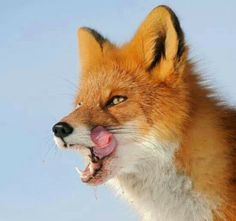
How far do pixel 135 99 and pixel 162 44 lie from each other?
2.36 ft

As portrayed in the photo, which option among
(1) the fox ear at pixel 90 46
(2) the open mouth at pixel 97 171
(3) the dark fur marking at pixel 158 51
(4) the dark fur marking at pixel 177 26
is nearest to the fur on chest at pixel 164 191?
(2) the open mouth at pixel 97 171

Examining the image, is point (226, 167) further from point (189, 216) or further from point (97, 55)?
point (97, 55)

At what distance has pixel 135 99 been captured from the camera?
20.4ft

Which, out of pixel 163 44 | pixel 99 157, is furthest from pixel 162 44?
pixel 99 157

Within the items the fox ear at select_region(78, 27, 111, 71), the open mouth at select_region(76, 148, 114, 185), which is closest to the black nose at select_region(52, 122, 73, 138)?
the open mouth at select_region(76, 148, 114, 185)

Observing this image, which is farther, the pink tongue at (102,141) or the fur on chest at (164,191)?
the fur on chest at (164,191)

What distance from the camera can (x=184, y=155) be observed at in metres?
5.96

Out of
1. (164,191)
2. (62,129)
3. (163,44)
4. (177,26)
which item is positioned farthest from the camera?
(163,44)

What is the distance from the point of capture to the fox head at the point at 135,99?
19.4 ft

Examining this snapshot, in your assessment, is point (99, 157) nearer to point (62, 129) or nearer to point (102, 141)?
point (102, 141)

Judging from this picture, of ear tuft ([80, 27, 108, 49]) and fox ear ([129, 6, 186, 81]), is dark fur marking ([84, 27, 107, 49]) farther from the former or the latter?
fox ear ([129, 6, 186, 81])

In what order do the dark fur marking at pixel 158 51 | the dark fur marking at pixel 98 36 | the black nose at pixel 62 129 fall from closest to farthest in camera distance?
the black nose at pixel 62 129 < the dark fur marking at pixel 158 51 < the dark fur marking at pixel 98 36

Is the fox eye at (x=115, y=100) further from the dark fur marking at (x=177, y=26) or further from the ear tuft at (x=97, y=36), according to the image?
the ear tuft at (x=97, y=36)

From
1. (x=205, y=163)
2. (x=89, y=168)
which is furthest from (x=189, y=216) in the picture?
(x=89, y=168)
